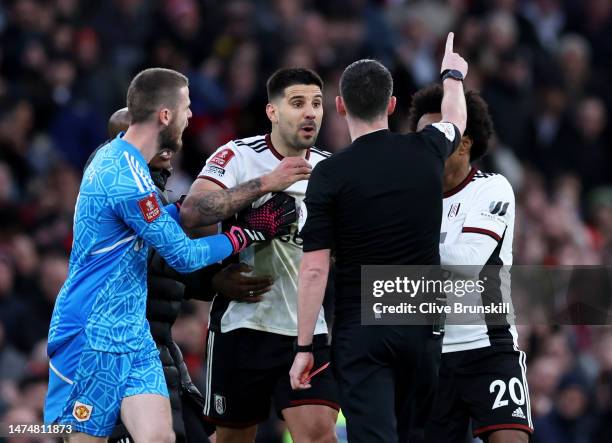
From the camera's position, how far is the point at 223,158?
8.02 m

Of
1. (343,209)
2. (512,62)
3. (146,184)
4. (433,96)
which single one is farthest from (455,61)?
(512,62)

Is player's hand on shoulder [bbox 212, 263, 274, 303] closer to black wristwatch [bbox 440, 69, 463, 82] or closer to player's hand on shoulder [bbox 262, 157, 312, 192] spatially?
player's hand on shoulder [bbox 262, 157, 312, 192]

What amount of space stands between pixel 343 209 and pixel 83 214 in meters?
1.32

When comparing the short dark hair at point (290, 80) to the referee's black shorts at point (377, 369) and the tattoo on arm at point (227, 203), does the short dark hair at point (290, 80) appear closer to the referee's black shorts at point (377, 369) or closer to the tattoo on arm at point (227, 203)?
the tattoo on arm at point (227, 203)

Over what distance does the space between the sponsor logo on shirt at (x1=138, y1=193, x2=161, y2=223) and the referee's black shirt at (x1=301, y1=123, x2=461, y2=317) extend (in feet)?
2.49

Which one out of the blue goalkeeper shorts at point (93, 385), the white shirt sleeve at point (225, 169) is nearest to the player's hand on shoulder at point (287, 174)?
the white shirt sleeve at point (225, 169)

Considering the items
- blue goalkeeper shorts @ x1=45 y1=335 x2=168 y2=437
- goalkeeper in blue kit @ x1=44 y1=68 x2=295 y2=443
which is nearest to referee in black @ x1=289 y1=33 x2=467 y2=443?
goalkeeper in blue kit @ x1=44 y1=68 x2=295 y2=443

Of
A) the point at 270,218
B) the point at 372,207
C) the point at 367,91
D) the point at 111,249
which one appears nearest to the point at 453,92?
the point at 367,91

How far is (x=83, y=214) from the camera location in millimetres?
7027

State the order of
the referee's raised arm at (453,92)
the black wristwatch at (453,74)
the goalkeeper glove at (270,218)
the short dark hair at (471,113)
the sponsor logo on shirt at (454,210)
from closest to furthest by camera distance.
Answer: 1. the referee's raised arm at (453,92)
2. the black wristwatch at (453,74)
3. the goalkeeper glove at (270,218)
4. the sponsor logo on shirt at (454,210)
5. the short dark hair at (471,113)

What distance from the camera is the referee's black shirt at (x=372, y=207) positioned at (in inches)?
275

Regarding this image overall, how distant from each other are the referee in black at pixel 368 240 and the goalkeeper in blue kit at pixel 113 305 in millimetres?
680

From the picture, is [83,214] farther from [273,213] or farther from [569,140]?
[569,140]

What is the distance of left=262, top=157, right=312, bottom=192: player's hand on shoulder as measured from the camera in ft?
24.9
